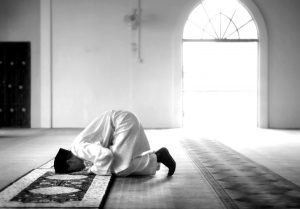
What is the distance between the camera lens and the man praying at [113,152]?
4.90 meters

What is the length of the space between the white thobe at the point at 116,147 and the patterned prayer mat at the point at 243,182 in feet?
2.33

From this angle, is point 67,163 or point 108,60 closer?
point 67,163

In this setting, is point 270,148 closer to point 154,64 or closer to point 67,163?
point 67,163

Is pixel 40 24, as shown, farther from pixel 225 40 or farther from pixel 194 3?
pixel 225 40

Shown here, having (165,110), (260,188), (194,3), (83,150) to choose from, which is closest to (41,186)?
(83,150)

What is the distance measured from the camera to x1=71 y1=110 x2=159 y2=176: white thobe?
16.0 feet

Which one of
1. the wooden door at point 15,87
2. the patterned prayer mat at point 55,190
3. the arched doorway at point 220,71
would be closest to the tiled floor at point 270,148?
the arched doorway at point 220,71

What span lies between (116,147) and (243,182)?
1337mm

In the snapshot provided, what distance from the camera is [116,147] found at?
495 centimetres

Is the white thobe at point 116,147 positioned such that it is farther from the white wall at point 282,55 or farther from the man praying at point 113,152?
the white wall at point 282,55

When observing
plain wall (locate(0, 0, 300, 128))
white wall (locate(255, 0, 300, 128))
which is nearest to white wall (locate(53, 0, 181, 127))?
plain wall (locate(0, 0, 300, 128))

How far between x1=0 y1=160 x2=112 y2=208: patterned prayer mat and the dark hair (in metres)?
0.08

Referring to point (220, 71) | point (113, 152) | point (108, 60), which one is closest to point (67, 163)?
point (113, 152)

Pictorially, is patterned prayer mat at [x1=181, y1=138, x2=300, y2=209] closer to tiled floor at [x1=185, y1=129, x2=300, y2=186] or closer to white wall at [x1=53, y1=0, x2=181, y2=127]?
tiled floor at [x1=185, y1=129, x2=300, y2=186]
